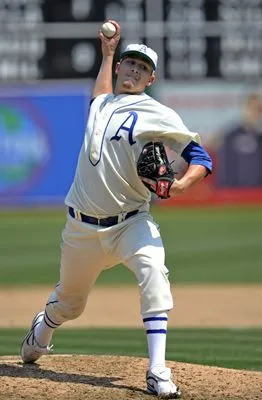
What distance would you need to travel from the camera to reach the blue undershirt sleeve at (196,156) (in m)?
5.26

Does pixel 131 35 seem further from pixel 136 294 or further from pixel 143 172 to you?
pixel 143 172

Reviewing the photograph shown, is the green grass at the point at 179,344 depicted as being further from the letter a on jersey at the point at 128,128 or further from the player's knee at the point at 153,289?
the letter a on jersey at the point at 128,128

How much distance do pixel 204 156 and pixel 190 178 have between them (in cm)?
17

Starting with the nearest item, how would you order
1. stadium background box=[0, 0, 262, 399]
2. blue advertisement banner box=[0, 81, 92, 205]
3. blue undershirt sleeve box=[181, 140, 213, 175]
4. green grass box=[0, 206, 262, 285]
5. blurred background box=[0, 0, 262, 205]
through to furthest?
blue undershirt sleeve box=[181, 140, 213, 175], green grass box=[0, 206, 262, 285], stadium background box=[0, 0, 262, 399], blurred background box=[0, 0, 262, 205], blue advertisement banner box=[0, 81, 92, 205]

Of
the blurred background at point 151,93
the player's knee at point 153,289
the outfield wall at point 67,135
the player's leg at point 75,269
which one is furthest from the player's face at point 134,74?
the outfield wall at point 67,135

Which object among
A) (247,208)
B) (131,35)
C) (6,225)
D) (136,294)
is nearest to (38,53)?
(131,35)

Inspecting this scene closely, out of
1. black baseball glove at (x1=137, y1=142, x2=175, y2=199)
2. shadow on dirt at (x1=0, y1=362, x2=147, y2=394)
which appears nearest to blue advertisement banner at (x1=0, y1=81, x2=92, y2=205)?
shadow on dirt at (x1=0, y1=362, x2=147, y2=394)

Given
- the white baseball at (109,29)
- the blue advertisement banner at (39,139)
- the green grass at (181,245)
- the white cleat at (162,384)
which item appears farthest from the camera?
the blue advertisement banner at (39,139)

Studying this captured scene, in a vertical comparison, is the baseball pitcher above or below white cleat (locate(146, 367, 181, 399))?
above

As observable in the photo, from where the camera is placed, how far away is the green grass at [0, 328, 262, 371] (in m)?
6.89

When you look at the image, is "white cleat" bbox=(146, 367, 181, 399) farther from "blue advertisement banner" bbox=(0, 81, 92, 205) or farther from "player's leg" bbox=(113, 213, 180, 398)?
"blue advertisement banner" bbox=(0, 81, 92, 205)

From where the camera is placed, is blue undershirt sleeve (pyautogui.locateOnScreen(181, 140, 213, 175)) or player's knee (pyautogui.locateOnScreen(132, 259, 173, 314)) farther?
blue undershirt sleeve (pyautogui.locateOnScreen(181, 140, 213, 175))

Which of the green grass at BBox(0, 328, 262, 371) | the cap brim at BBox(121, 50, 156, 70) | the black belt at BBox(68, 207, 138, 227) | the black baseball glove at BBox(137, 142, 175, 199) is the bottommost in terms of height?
the green grass at BBox(0, 328, 262, 371)

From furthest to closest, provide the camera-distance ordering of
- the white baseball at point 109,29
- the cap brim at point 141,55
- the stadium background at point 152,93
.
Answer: the stadium background at point 152,93, the white baseball at point 109,29, the cap brim at point 141,55
